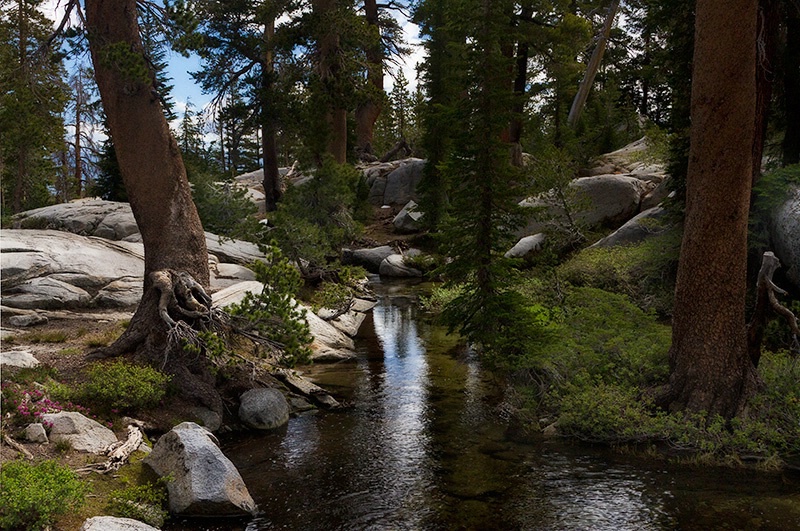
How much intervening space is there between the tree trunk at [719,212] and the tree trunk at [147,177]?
852cm

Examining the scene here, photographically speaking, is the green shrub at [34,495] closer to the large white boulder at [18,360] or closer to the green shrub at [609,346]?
the large white boulder at [18,360]

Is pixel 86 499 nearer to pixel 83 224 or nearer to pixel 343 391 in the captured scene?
pixel 343 391

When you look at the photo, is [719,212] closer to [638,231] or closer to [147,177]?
[147,177]

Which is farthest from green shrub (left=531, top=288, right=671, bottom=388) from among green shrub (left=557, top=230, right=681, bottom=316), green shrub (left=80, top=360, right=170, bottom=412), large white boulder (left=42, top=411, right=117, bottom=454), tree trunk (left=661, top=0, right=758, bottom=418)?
large white boulder (left=42, top=411, right=117, bottom=454)

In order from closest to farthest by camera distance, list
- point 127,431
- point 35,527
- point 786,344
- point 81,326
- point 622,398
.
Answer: point 35,527 < point 127,431 < point 622,398 < point 786,344 < point 81,326

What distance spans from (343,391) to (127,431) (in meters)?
4.90

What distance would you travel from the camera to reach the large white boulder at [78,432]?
8336mm

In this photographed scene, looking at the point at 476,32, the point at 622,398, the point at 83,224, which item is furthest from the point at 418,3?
the point at 622,398

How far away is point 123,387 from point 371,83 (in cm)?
1713

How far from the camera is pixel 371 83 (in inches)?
941

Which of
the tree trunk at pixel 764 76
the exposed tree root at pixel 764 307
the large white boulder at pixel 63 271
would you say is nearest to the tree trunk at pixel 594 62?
the tree trunk at pixel 764 76

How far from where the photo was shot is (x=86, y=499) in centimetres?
700

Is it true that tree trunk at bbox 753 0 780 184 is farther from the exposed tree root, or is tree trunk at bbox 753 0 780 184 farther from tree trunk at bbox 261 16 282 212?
tree trunk at bbox 261 16 282 212

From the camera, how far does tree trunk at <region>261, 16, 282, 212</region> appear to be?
2778cm
